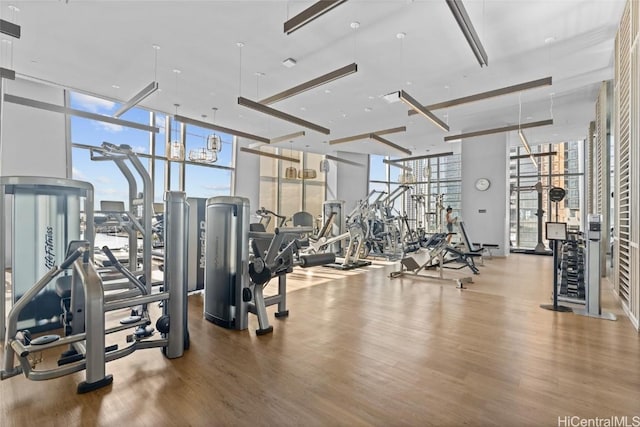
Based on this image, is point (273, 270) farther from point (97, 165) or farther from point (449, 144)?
point (449, 144)

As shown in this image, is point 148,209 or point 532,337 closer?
point 532,337

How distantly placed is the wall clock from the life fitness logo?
31.4 feet

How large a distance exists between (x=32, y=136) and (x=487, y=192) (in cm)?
1130

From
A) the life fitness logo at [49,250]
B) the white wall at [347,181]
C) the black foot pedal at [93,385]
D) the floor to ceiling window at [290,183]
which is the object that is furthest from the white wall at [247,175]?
the black foot pedal at [93,385]

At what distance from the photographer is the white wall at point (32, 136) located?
6.76 meters

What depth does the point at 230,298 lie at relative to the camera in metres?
3.37

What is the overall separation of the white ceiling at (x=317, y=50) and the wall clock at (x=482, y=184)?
2.08 metres

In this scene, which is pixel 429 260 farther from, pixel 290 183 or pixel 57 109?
pixel 290 183

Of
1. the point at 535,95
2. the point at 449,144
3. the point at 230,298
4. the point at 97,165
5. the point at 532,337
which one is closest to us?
the point at 532,337

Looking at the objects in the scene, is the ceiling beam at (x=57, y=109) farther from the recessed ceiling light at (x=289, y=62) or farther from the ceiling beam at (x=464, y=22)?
the ceiling beam at (x=464, y=22)

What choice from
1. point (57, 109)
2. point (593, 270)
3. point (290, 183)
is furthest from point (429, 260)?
point (290, 183)

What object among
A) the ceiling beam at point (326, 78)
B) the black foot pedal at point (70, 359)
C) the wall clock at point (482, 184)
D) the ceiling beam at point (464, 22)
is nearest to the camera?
the black foot pedal at point (70, 359)

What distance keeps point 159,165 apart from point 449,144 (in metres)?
9.87

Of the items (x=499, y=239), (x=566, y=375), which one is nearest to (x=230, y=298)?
(x=566, y=375)
